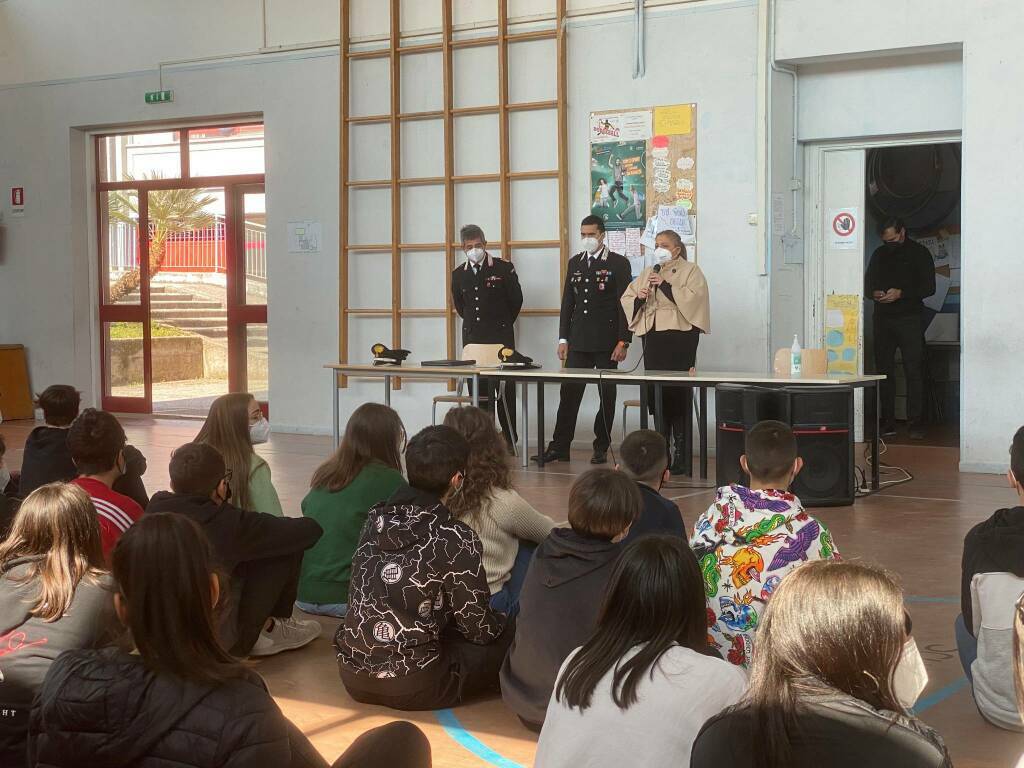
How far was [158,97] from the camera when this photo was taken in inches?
405

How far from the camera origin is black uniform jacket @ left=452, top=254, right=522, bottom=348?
8469mm

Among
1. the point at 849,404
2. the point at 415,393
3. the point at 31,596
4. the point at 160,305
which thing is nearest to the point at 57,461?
the point at 31,596

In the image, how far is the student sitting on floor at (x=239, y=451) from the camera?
3.87m

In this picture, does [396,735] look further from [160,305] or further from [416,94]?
[160,305]

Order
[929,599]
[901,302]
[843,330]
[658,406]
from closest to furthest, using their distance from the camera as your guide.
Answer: [929,599], [658,406], [843,330], [901,302]

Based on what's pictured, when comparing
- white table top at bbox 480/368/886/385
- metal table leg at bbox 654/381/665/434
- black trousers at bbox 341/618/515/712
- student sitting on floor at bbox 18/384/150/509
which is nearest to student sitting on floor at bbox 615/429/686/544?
black trousers at bbox 341/618/515/712

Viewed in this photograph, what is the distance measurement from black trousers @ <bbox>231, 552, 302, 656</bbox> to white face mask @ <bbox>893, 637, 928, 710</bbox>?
2.17 metres

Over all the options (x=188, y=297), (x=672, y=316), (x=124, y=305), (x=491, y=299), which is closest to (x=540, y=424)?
(x=491, y=299)

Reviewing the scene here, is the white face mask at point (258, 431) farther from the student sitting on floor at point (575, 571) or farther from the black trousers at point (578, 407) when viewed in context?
the black trousers at point (578, 407)

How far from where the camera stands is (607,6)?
27.7 feet

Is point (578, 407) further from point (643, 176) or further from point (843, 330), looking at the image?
point (843, 330)

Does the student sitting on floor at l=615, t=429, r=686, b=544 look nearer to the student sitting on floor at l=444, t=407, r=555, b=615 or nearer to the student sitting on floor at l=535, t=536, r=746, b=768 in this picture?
the student sitting on floor at l=444, t=407, r=555, b=615

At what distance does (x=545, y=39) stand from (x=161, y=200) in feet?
13.7

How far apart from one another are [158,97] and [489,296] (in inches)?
149
